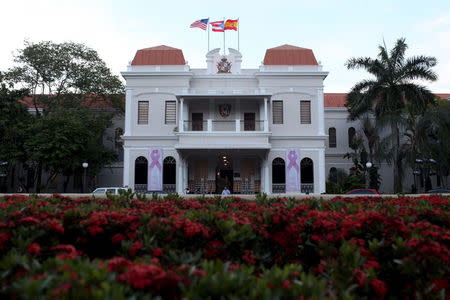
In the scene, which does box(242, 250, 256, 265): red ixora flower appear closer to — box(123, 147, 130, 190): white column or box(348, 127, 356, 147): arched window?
box(123, 147, 130, 190): white column

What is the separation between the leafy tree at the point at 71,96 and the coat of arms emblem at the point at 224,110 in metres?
8.83

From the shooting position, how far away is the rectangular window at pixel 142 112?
28.1 meters

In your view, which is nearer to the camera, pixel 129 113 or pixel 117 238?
pixel 117 238

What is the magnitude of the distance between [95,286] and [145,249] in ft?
4.61

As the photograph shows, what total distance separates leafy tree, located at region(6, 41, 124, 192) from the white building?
13.4 feet

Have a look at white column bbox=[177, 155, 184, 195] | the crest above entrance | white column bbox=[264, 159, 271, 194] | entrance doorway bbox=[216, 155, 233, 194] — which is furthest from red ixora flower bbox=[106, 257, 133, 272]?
the crest above entrance

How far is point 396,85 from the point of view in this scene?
91.7 feet

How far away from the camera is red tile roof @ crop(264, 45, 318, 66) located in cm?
2892

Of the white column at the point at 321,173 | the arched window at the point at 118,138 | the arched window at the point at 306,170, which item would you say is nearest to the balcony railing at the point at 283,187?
the arched window at the point at 306,170

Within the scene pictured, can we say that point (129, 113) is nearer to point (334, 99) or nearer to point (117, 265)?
point (334, 99)

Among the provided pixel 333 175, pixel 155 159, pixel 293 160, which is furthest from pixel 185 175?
pixel 333 175

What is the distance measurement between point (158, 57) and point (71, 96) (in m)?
7.86

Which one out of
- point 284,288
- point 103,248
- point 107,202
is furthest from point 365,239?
point 107,202

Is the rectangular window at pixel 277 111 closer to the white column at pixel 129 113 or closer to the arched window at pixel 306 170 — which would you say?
the arched window at pixel 306 170
